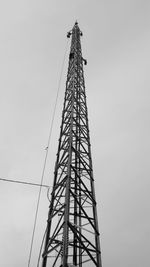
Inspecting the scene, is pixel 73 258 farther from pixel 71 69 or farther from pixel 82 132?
pixel 71 69

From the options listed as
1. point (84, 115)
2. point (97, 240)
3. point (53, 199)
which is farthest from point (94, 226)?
point (84, 115)

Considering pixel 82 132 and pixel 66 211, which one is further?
pixel 82 132

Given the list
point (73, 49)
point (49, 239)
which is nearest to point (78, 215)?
point (49, 239)

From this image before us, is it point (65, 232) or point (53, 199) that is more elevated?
point (53, 199)

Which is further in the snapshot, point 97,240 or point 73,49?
point 73,49

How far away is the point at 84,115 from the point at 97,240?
8.88 meters

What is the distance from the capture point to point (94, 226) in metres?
11.0

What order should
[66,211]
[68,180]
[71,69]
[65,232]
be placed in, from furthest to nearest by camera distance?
[71,69] < [68,180] < [66,211] < [65,232]

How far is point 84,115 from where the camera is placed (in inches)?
672

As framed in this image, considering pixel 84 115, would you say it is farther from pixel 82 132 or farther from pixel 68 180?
pixel 68 180

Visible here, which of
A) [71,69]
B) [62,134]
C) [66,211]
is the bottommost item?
[66,211]

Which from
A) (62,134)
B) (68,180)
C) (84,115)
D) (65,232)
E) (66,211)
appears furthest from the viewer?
(84,115)

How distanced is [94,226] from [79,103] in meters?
9.04

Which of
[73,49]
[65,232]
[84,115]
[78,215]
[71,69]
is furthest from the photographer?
[73,49]
